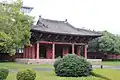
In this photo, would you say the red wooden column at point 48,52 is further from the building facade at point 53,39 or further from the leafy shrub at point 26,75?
the leafy shrub at point 26,75

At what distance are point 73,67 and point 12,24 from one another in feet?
37.2

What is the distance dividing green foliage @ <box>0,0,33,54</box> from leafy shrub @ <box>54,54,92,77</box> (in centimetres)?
713

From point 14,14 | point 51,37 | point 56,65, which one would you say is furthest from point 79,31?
point 56,65

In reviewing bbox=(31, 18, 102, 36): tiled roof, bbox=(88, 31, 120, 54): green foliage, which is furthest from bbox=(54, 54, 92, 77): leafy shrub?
bbox=(88, 31, 120, 54): green foliage

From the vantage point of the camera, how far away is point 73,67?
20.5 meters

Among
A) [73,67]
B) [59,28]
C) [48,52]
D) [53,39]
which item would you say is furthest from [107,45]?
[73,67]

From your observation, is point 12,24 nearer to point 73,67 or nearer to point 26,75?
point 73,67

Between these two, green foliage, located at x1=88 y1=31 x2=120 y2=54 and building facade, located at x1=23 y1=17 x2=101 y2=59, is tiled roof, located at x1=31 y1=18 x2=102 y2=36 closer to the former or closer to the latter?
building facade, located at x1=23 y1=17 x2=101 y2=59

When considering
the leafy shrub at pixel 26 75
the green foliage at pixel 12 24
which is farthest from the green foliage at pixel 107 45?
the leafy shrub at pixel 26 75

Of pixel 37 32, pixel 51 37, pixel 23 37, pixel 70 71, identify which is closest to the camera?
pixel 70 71

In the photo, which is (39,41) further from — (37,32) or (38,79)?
(38,79)

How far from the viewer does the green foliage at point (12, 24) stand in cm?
2753

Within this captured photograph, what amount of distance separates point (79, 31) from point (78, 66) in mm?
29119

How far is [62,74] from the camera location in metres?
20.9
